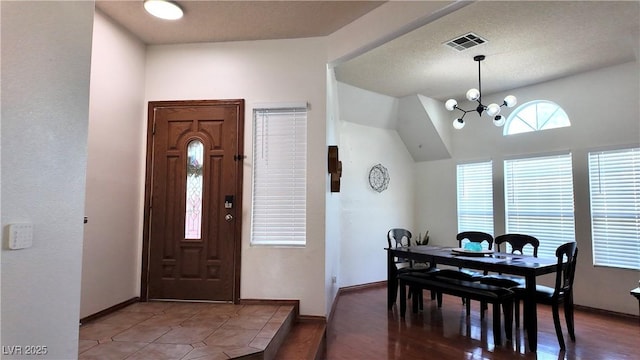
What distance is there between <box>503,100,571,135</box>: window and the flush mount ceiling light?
4.74 m

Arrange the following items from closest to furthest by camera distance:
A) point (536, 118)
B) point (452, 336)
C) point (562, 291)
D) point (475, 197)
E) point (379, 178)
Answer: point (562, 291) → point (452, 336) → point (536, 118) → point (475, 197) → point (379, 178)

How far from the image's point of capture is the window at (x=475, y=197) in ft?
17.7

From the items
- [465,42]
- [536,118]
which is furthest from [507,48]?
[536,118]

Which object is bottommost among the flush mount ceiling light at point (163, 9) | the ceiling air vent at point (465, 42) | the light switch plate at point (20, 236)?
the light switch plate at point (20, 236)

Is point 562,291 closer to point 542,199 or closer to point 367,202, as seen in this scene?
point 542,199

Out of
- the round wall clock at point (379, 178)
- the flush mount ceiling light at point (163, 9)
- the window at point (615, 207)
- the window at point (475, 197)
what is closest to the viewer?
the flush mount ceiling light at point (163, 9)

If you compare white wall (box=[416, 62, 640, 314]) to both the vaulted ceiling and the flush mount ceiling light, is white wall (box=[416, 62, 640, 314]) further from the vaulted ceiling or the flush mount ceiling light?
the flush mount ceiling light

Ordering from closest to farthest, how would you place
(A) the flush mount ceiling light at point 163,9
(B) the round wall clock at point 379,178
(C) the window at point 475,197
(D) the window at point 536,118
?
(A) the flush mount ceiling light at point 163,9, (D) the window at point 536,118, (C) the window at point 475,197, (B) the round wall clock at point 379,178

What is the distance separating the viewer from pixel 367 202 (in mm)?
5590

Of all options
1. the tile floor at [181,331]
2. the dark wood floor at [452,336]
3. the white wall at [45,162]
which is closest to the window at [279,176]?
the tile floor at [181,331]

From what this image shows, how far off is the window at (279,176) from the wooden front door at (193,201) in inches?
7.8

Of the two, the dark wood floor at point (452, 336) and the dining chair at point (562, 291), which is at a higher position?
the dining chair at point (562, 291)

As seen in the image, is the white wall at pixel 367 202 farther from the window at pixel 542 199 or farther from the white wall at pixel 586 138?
the window at pixel 542 199

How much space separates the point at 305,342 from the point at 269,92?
2477mm
